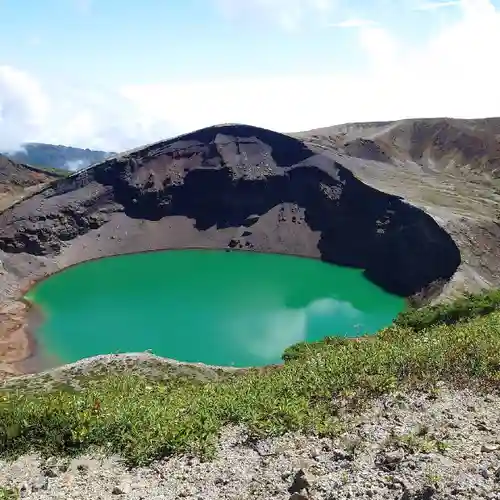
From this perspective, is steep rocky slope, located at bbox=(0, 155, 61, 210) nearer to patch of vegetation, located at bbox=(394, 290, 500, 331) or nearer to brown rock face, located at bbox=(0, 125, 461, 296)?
brown rock face, located at bbox=(0, 125, 461, 296)

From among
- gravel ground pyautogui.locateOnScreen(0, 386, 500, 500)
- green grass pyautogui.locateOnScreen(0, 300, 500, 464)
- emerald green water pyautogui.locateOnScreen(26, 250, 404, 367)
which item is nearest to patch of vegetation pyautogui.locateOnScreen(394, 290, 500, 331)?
green grass pyautogui.locateOnScreen(0, 300, 500, 464)

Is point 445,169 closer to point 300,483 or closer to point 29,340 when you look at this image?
point 29,340

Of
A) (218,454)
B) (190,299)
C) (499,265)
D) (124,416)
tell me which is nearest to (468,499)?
(218,454)

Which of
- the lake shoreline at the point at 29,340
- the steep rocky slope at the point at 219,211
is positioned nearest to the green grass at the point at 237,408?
the lake shoreline at the point at 29,340

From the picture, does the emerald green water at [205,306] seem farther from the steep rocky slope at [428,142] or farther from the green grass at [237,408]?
the steep rocky slope at [428,142]

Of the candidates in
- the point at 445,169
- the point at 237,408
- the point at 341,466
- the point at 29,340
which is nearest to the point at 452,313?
the point at 237,408
